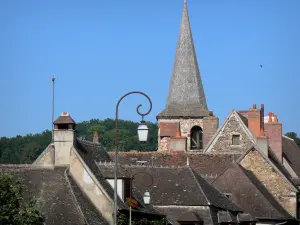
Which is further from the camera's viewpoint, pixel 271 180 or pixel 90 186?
pixel 271 180

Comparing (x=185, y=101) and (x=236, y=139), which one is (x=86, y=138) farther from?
(x=236, y=139)

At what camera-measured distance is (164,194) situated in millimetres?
46844

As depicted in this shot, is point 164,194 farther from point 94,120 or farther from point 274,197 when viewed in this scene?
point 94,120

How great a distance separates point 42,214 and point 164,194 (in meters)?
12.3

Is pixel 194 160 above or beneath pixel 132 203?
above

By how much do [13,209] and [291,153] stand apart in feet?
125

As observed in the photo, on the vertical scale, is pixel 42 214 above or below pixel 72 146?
below

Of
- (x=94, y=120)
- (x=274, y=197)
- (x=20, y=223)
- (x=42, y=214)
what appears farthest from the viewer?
(x=94, y=120)

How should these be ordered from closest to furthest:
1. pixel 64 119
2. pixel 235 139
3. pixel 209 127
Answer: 1. pixel 64 119
2. pixel 235 139
3. pixel 209 127

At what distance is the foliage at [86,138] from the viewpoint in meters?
147

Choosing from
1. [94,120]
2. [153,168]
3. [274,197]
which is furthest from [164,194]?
[94,120]

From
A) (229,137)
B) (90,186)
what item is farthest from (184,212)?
(229,137)

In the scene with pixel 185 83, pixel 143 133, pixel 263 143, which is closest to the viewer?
pixel 143 133

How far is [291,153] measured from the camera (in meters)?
68.6
